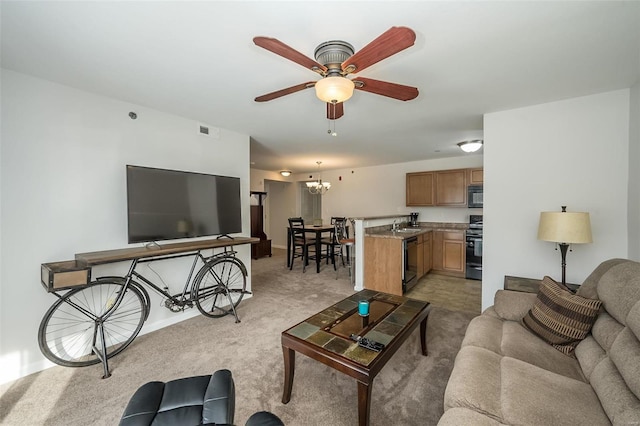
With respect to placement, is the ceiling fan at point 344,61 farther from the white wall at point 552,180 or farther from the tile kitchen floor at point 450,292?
the tile kitchen floor at point 450,292

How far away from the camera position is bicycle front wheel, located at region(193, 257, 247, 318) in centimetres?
303

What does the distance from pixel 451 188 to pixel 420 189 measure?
0.63m

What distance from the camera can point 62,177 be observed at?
2309 millimetres

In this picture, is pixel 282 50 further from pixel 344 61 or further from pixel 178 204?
pixel 178 204

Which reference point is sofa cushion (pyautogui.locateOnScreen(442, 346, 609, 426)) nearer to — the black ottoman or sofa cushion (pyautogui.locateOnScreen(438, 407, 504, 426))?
sofa cushion (pyautogui.locateOnScreen(438, 407, 504, 426))

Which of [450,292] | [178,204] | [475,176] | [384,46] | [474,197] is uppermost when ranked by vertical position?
[384,46]

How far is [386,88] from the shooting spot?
1733 millimetres

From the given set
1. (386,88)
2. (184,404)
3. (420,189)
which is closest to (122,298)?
(184,404)

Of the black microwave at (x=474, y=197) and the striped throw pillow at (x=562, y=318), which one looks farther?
the black microwave at (x=474, y=197)

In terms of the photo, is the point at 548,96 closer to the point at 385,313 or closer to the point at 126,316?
the point at 385,313

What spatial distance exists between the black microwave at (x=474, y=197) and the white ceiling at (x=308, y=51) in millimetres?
2315

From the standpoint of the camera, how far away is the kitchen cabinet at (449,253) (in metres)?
5.07

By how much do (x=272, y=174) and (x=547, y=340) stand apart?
6.81 m

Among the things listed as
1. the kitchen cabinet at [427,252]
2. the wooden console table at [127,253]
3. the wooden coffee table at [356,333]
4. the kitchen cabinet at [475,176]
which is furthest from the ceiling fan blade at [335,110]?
the kitchen cabinet at [475,176]
